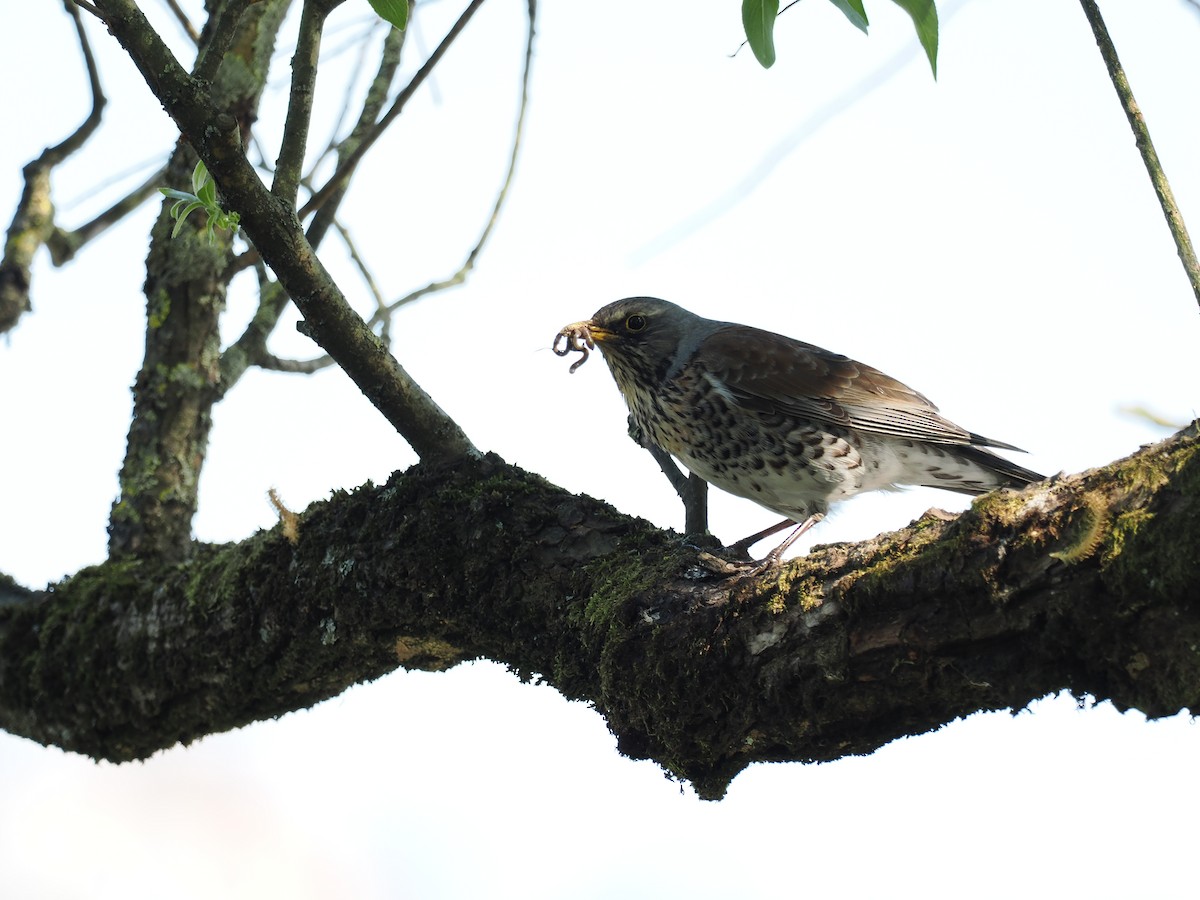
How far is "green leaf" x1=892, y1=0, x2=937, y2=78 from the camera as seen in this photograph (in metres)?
2.19

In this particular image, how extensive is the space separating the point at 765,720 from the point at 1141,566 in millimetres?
922

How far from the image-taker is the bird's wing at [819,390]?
16.9 ft

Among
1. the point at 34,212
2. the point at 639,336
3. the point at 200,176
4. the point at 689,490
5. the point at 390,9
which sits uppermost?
the point at 34,212

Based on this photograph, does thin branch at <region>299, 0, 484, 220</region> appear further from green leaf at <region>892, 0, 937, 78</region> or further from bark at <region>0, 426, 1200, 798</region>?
green leaf at <region>892, 0, 937, 78</region>

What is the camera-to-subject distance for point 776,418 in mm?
5055

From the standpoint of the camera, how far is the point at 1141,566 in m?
2.14

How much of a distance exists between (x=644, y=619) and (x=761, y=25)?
1.44 m

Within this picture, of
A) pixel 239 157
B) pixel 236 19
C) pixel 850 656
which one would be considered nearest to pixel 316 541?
pixel 239 157

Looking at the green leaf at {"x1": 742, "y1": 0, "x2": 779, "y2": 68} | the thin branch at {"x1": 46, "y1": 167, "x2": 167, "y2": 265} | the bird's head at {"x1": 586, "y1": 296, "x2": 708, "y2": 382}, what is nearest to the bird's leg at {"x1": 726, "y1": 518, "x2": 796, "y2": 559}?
the bird's head at {"x1": 586, "y1": 296, "x2": 708, "y2": 382}

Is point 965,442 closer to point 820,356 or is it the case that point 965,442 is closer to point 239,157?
point 820,356

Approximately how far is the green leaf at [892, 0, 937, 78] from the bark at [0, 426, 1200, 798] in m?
0.89

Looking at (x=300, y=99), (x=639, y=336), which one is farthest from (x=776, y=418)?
(x=300, y=99)

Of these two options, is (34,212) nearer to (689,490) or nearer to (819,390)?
(689,490)

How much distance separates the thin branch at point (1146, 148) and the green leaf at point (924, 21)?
31.5 inches
